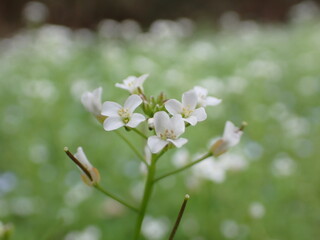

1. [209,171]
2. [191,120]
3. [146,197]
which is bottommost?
[209,171]

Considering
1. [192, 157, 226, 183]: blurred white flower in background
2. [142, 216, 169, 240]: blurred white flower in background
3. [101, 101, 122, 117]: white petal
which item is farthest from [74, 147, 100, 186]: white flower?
[142, 216, 169, 240]: blurred white flower in background

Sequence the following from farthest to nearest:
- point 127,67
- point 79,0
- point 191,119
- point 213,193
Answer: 1. point 79,0
2. point 127,67
3. point 213,193
4. point 191,119

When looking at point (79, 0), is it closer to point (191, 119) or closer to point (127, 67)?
point (127, 67)

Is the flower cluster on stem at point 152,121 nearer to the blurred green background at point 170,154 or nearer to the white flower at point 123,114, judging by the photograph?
the white flower at point 123,114

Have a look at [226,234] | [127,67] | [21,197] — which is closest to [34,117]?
[21,197]

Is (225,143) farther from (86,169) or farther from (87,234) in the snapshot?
(87,234)

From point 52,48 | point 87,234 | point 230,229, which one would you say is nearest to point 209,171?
point 230,229
